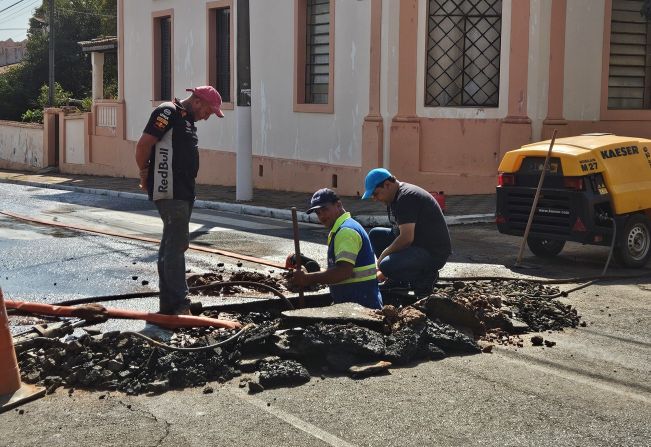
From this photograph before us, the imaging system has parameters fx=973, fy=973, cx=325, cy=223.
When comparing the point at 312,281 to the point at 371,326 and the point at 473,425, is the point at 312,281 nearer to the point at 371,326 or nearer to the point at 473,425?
the point at 371,326

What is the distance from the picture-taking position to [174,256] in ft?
25.6

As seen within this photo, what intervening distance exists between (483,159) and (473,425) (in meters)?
12.0

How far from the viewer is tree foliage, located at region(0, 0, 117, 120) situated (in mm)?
47281

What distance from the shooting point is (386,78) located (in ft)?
57.8

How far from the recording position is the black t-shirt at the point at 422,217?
8492 mm

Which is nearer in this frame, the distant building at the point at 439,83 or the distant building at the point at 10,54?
the distant building at the point at 439,83

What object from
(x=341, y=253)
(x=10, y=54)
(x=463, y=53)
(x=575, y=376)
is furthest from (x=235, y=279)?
(x=10, y=54)

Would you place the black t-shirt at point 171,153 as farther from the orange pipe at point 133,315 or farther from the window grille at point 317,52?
the window grille at point 317,52

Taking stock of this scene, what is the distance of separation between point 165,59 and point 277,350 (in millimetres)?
20249

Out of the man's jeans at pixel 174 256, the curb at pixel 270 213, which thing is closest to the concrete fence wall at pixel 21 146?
the curb at pixel 270 213

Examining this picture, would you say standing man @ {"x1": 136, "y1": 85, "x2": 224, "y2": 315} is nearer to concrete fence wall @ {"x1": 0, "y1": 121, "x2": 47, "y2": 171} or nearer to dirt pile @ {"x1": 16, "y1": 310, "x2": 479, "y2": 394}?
dirt pile @ {"x1": 16, "y1": 310, "x2": 479, "y2": 394}

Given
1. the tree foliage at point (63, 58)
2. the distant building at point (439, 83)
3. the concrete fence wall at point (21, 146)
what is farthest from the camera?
the tree foliage at point (63, 58)

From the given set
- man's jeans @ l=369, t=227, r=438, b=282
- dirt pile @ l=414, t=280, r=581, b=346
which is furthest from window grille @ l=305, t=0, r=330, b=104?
man's jeans @ l=369, t=227, r=438, b=282

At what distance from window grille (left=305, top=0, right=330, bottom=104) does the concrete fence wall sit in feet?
49.2
